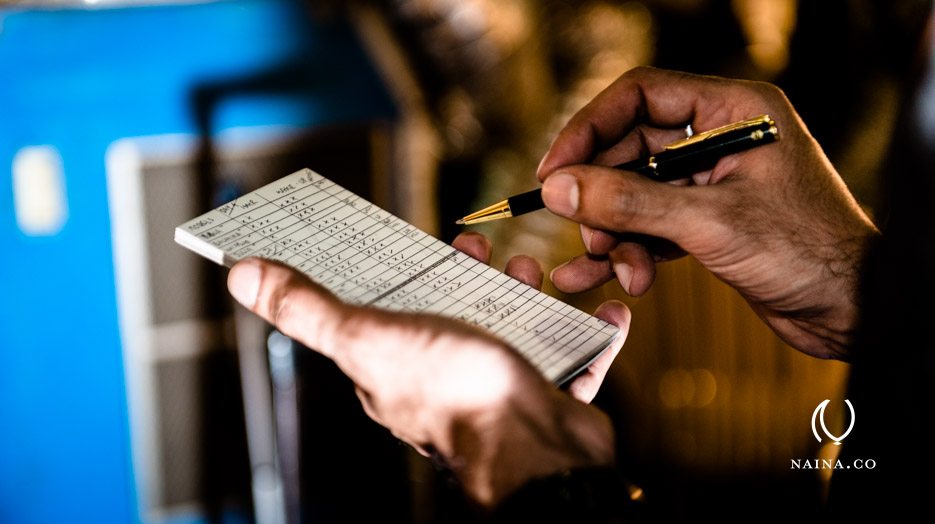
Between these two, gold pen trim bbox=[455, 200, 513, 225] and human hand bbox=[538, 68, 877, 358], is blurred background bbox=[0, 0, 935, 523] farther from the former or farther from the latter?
gold pen trim bbox=[455, 200, 513, 225]

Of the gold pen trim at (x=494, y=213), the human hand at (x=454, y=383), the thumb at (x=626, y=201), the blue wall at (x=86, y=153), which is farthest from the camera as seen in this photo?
the blue wall at (x=86, y=153)

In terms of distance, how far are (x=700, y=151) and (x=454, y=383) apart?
1.40 ft

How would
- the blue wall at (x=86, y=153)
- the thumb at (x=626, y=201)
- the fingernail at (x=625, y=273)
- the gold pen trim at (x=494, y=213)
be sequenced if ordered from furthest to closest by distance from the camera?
the blue wall at (x=86, y=153), the fingernail at (x=625, y=273), the gold pen trim at (x=494, y=213), the thumb at (x=626, y=201)

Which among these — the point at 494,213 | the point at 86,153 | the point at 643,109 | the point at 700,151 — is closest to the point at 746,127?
the point at 700,151

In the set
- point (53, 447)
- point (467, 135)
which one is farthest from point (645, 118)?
point (53, 447)

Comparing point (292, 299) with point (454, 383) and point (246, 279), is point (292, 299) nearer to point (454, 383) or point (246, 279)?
point (246, 279)

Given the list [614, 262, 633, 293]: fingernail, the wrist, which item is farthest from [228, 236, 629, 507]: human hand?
[614, 262, 633, 293]: fingernail

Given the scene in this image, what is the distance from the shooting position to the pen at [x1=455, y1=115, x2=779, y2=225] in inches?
34.3

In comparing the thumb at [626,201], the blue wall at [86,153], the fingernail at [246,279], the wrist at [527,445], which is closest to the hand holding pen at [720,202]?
the thumb at [626,201]

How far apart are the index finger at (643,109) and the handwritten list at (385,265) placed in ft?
0.72

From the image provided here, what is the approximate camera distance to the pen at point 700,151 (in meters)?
0.87

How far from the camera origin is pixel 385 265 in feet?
2.60

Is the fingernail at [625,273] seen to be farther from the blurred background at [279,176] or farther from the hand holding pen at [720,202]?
the blurred background at [279,176]

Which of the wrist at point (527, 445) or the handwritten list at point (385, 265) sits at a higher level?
the handwritten list at point (385, 265)
